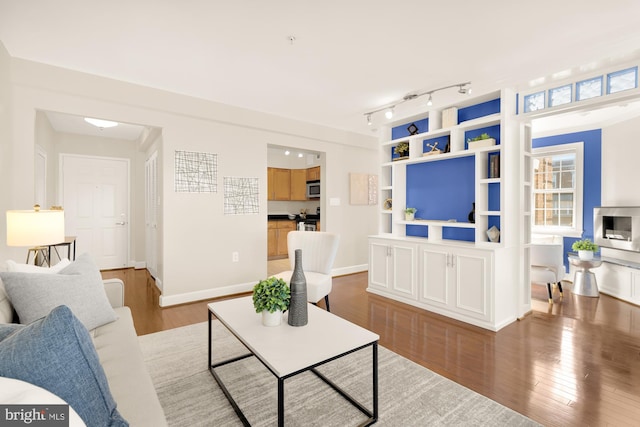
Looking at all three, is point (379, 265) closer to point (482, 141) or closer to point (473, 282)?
point (473, 282)

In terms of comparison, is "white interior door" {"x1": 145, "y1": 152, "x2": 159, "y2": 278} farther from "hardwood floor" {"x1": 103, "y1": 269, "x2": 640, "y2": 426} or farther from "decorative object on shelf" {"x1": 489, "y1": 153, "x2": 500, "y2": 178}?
"decorative object on shelf" {"x1": 489, "y1": 153, "x2": 500, "y2": 178}

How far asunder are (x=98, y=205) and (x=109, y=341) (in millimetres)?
4945

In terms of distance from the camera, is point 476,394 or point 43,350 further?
point 476,394

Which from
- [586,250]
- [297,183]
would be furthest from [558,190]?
[297,183]

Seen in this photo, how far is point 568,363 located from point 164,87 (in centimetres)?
473

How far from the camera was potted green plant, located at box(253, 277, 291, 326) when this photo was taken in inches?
72.2

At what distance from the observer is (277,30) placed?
7.86ft

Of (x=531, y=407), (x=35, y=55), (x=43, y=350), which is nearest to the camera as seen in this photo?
(x=43, y=350)

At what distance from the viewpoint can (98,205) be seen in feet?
18.3

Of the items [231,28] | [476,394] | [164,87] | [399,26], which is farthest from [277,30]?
[476,394]

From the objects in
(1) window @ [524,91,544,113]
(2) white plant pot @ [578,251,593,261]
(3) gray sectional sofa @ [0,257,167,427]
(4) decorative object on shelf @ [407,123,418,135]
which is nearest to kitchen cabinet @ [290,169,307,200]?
(4) decorative object on shelf @ [407,123,418,135]

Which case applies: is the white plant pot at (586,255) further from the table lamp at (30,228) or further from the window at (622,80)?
the table lamp at (30,228)

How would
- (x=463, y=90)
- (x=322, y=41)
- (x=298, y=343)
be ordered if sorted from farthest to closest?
(x=463, y=90) < (x=322, y=41) < (x=298, y=343)

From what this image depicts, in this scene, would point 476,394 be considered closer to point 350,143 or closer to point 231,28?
point 231,28
